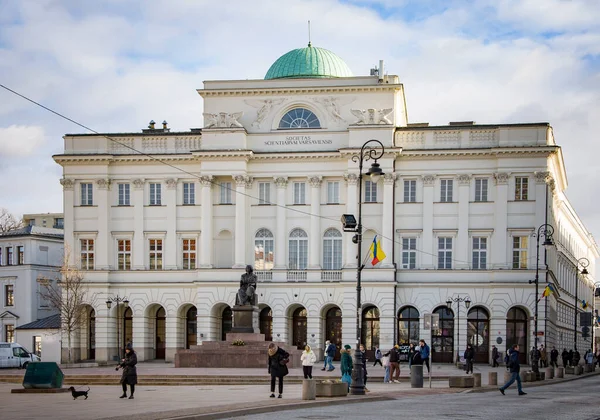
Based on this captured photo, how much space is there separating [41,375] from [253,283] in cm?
2297

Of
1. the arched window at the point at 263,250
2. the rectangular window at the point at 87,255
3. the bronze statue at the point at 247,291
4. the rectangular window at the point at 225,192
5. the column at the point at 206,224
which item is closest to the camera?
the bronze statue at the point at 247,291

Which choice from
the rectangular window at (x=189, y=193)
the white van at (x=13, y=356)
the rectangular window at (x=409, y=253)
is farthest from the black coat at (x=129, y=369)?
the rectangular window at (x=189, y=193)

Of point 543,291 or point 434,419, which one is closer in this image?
point 434,419

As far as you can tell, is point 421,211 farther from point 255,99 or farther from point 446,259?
point 255,99

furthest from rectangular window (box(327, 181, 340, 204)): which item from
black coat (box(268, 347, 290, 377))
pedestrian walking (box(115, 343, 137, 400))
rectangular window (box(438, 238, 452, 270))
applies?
pedestrian walking (box(115, 343, 137, 400))

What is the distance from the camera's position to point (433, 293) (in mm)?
71812

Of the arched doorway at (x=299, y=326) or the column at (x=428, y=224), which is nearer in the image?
the column at (x=428, y=224)

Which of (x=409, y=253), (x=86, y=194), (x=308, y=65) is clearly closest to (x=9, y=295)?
(x=86, y=194)

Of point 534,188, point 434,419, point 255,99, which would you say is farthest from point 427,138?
point 434,419

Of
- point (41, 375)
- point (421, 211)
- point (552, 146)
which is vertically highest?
point (552, 146)

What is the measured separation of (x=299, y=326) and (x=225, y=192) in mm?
11585

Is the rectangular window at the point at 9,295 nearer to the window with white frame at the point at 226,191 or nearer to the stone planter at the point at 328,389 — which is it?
the window with white frame at the point at 226,191

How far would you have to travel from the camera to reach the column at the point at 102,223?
247 ft

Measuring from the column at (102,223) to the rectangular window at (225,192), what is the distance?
29.0 ft
